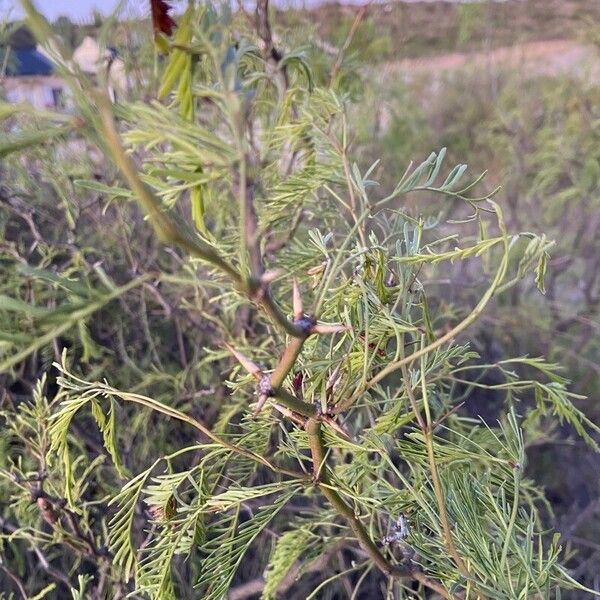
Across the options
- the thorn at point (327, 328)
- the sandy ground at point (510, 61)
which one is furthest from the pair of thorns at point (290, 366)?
the sandy ground at point (510, 61)

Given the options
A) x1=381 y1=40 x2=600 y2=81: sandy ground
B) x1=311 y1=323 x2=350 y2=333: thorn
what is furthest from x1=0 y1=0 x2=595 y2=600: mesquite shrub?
x1=381 y1=40 x2=600 y2=81: sandy ground

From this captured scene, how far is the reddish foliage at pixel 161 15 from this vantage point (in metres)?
0.21

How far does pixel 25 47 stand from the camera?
1.01 metres

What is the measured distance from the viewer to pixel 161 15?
0.21m

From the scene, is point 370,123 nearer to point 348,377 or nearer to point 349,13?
point 349,13

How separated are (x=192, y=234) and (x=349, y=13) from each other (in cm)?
153

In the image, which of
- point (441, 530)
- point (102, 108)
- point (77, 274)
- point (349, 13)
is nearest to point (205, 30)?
point (102, 108)

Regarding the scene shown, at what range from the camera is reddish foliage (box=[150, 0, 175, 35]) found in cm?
21

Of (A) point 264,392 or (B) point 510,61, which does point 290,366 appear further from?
(B) point 510,61

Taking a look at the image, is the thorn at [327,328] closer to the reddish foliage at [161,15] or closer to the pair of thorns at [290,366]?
the pair of thorns at [290,366]

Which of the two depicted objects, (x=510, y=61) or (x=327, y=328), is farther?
(x=510, y=61)

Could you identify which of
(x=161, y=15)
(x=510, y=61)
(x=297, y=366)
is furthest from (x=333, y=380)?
(x=510, y=61)

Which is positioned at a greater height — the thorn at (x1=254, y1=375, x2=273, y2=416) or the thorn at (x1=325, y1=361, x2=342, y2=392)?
the thorn at (x1=254, y1=375, x2=273, y2=416)

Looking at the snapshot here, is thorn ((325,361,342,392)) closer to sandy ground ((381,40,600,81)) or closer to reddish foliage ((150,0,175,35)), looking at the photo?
reddish foliage ((150,0,175,35))
